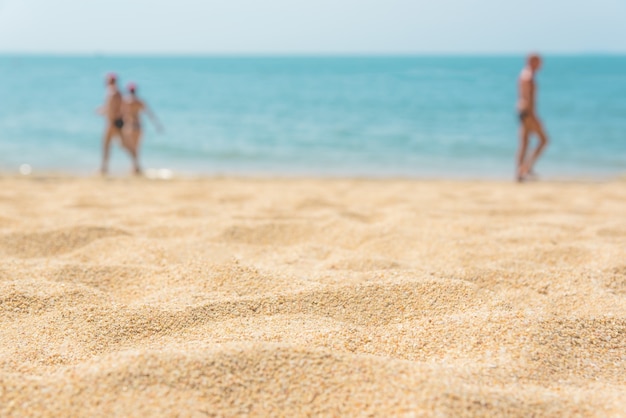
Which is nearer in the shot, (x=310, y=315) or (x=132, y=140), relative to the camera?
(x=310, y=315)

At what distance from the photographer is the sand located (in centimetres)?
149

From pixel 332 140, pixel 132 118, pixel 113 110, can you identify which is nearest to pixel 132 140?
pixel 132 118

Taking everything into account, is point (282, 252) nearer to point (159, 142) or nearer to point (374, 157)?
point (374, 157)

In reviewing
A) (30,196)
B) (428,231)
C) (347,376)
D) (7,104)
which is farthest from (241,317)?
(7,104)

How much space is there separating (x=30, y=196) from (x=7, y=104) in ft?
73.2

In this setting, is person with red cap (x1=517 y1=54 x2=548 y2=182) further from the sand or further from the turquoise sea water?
the sand

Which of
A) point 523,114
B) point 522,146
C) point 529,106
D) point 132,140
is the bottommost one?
point 132,140

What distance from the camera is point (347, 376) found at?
1.57m

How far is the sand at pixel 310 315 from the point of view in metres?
1.49

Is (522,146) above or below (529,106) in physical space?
below

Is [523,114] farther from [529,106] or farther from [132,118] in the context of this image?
[132,118]

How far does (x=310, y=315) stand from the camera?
2074mm

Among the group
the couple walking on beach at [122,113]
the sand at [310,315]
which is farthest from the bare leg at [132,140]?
the sand at [310,315]

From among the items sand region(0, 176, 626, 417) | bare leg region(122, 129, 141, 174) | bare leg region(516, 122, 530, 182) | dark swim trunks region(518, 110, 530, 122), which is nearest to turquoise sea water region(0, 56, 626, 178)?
bare leg region(122, 129, 141, 174)
